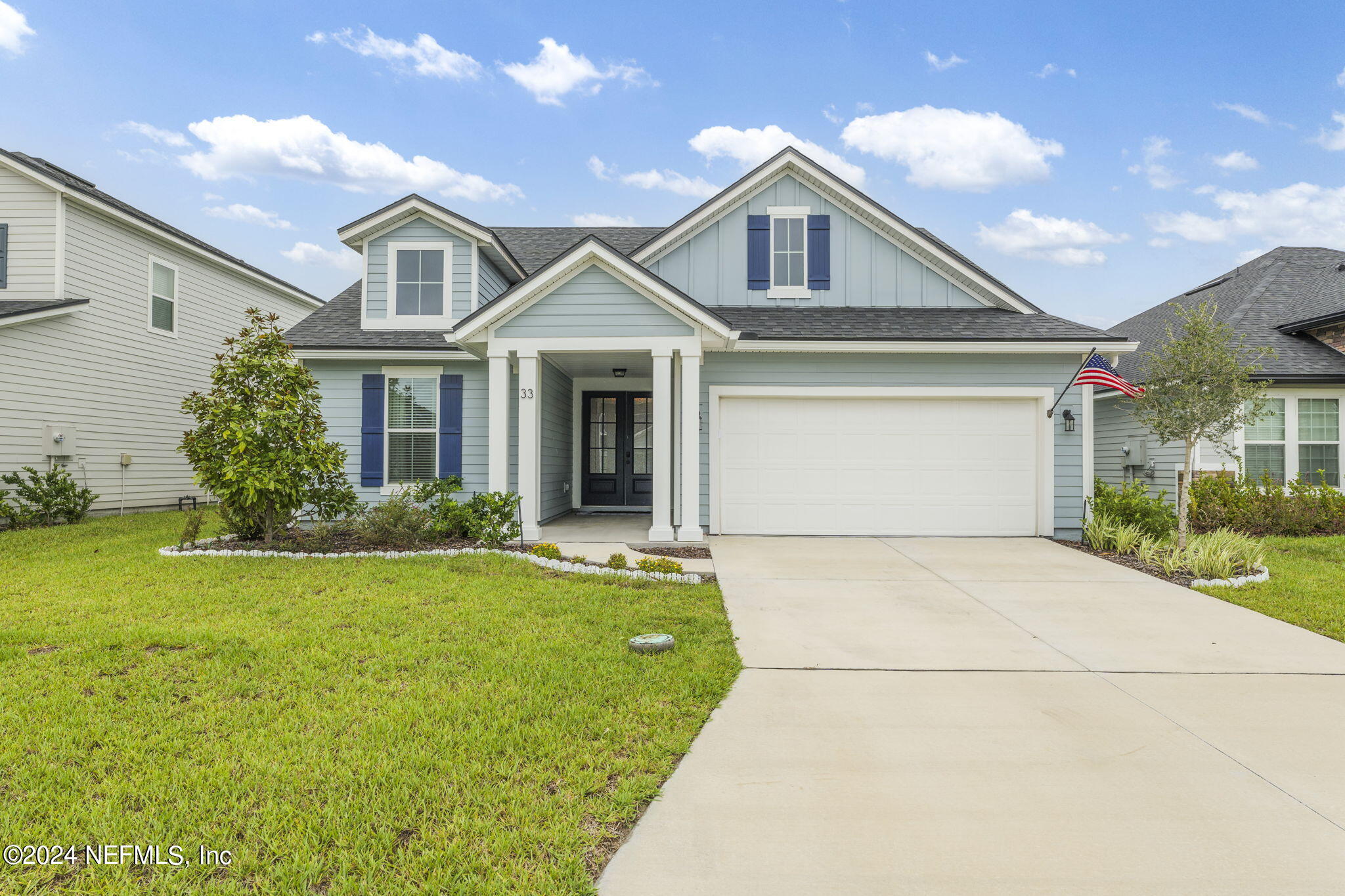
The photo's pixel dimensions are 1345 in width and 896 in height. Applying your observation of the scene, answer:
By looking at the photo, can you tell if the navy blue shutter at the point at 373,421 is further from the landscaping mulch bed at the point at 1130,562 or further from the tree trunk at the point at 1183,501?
the tree trunk at the point at 1183,501

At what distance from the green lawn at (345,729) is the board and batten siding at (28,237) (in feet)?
26.1

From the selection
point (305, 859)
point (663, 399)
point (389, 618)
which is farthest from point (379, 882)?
point (663, 399)

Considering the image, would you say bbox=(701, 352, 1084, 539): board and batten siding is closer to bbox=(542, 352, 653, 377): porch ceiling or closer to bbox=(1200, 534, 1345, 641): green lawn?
bbox=(542, 352, 653, 377): porch ceiling

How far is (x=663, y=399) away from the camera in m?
8.82

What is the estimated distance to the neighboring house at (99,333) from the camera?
10695 mm

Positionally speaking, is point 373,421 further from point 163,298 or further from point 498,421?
point 163,298

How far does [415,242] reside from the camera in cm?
1046

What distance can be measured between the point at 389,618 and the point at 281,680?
1286 mm

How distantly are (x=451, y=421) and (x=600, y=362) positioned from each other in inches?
96.6

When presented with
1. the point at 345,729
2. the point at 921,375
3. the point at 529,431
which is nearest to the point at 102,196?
the point at 529,431

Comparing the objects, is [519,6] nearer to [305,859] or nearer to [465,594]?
[465,594]

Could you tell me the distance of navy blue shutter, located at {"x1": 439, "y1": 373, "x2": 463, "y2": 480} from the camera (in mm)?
10234

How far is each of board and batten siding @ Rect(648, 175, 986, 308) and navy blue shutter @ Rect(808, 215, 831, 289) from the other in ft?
0.24

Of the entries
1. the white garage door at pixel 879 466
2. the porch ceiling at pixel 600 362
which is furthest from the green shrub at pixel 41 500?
the white garage door at pixel 879 466
